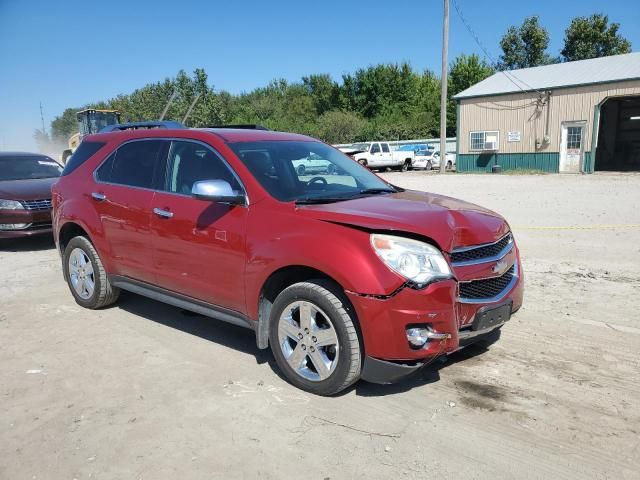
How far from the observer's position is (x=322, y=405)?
342 centimetres

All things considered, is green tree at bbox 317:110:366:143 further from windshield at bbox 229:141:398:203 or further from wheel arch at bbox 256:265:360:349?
wheel arch at bbox 256:265:360:349

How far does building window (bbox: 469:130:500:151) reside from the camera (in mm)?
28859

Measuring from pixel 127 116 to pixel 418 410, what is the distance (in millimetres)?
70426

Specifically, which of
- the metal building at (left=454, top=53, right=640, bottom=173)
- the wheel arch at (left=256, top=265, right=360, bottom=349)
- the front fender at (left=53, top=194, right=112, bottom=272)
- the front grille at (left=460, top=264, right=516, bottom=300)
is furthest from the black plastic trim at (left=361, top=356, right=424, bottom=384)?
the metal building at (left=454, top=53, right=640, bottom=173)

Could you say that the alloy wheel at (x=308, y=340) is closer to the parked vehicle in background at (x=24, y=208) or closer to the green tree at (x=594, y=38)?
the parked vehicle in background at (x=24, y=208)

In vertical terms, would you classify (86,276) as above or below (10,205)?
below

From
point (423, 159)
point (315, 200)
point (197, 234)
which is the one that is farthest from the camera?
point (423, 159)

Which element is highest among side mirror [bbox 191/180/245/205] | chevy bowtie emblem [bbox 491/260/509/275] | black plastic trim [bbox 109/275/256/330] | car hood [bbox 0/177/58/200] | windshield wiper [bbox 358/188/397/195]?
side mirror [bbox 191/180/245/205]

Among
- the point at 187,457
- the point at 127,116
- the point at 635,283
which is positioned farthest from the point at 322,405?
the point at 127,116

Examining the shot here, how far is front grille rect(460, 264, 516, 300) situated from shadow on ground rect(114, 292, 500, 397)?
1.57 feet

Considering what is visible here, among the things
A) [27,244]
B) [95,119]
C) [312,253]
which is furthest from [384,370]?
[95,119]

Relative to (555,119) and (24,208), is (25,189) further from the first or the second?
(555,119)

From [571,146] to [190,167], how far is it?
26347mm

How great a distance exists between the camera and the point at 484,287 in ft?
11.6
